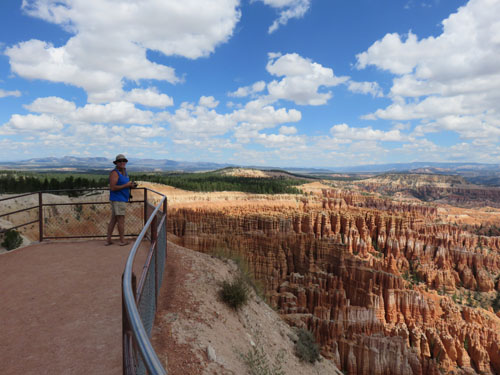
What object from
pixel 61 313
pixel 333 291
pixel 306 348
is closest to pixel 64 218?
pixel 61 313

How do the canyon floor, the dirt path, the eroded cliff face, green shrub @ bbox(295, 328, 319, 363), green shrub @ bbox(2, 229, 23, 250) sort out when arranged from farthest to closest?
the eroded cliff face, green shrub @ bbox(295, 328, 319, 363), green shrub @ bbox(2, 229, 23, 250), the canyon floor, the dirt path

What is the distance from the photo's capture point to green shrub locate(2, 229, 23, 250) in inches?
344

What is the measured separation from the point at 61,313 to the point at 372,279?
105ft

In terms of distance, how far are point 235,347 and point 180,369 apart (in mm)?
1783

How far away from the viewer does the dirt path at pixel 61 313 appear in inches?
146

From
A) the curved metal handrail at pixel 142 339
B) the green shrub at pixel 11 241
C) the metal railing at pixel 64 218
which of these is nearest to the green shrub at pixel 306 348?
the curved metal handrail at pixel 142 339

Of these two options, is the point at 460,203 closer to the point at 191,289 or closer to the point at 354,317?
the point at 354,317

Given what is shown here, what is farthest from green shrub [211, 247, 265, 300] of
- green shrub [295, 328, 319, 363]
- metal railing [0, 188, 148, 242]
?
metal railing [0, 188, 148, 242]

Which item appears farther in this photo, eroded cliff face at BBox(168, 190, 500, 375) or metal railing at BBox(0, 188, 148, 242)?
eroded cliff face at BBox(168, 190, 500, 375)

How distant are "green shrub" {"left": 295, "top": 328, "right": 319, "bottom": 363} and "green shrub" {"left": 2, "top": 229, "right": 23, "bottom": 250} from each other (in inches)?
359

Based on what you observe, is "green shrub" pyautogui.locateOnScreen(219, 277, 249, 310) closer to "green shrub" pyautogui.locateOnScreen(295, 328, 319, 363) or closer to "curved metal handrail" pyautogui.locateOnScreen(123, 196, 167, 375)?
"green shrub" pyautogui.locateOnScreen(295, 328, 319, 363)

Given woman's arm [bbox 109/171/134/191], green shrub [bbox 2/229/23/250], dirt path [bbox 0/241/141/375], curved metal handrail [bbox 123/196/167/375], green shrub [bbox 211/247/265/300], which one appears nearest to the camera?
curved metal handrail [bbox 123/196/167/375]

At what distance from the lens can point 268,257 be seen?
35.2 metres

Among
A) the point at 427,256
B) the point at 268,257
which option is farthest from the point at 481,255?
the point at 268,257
